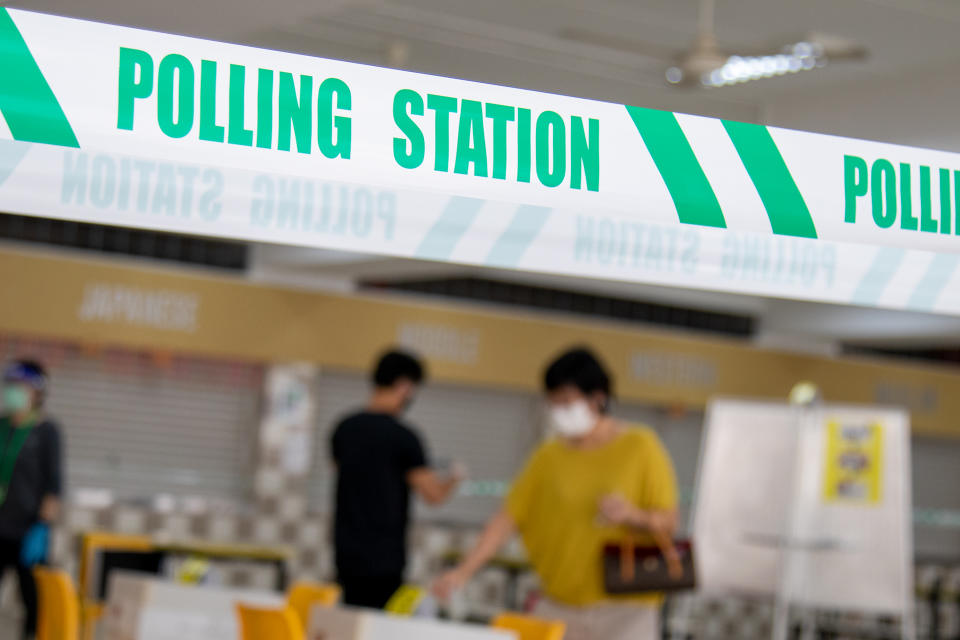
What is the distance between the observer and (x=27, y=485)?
278 inches

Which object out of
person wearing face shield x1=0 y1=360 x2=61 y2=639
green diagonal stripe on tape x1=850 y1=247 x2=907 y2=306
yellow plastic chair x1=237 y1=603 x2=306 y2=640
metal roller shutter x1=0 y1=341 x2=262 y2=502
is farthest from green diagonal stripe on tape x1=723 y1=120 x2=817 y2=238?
metal roller shutter x1=0 y1=341 x2=262 y2=502

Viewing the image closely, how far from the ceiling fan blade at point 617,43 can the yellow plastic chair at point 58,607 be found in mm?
2866

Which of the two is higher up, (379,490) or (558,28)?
(558,28)

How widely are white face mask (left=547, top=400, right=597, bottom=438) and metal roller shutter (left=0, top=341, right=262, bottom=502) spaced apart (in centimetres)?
496

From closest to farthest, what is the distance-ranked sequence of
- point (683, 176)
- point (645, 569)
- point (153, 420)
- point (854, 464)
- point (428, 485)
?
point (683, 176) → point (645, 569) → point (428, 485) → point (854, 464) → point (153, 420)

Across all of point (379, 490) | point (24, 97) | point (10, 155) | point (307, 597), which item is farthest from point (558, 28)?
point (24, 97)

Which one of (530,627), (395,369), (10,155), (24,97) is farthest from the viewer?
(395,369)

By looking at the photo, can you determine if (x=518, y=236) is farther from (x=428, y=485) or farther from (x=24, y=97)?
(x=428, y=485)

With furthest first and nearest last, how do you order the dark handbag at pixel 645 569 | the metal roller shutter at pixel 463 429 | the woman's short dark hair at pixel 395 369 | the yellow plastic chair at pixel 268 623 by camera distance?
1. the metal roller shutter at pixel 463 429
2. the woman's short dark hair at pixel 395 369
3. the dark handbag at pixel 645 569
4. the yellow plastic chair at pixel 268 623

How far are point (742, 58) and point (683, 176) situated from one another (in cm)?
263

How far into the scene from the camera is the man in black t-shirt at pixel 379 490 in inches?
201

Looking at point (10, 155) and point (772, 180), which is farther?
point (772, 180)

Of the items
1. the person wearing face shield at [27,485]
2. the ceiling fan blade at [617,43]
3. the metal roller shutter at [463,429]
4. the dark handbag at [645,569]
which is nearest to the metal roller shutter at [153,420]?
the metal roller shutter at [463,429]

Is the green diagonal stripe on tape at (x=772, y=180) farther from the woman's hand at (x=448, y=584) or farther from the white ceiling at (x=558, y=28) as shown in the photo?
the woman's hand at (x=448, y=584)
